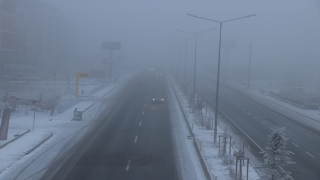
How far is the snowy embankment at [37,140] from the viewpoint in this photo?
565 inches

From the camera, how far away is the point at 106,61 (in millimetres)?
77938

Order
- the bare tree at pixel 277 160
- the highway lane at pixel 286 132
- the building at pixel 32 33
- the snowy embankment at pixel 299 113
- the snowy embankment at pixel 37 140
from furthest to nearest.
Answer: the building at pixel 32 33 < the snowy embankment at pixel 299 113 < the highway lane at pixel 286 132 < the snowy embankment at pixel 37 140 < the bare tree at pixel 277 160

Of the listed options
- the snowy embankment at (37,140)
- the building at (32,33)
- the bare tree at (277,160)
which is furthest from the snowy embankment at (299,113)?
the building at (32,33)

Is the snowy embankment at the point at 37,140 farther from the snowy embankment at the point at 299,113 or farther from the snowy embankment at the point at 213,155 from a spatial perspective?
the snowy embankment at the point at 299,113

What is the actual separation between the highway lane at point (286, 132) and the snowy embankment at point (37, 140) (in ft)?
27.8

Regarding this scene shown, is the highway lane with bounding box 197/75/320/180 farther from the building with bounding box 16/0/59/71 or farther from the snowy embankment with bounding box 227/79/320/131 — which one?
the building with bounding box 16/0/59/71

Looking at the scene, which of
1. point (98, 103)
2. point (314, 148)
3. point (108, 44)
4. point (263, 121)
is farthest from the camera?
point (108, 44)

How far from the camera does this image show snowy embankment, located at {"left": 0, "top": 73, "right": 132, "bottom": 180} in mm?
14352

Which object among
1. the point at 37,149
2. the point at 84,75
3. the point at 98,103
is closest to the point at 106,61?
the point at 84,75

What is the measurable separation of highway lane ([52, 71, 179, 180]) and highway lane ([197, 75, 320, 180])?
165 inches

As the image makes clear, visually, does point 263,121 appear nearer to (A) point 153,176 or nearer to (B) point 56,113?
(B) point 56,113

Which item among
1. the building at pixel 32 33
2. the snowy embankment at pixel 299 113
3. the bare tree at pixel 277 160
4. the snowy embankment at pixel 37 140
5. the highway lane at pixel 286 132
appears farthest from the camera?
the building at pixel 32 33

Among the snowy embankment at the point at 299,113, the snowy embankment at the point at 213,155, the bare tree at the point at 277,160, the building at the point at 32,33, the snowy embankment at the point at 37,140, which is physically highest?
the building at the point at 32,33

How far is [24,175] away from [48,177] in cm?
90
